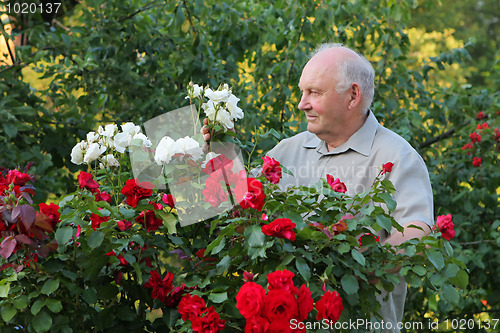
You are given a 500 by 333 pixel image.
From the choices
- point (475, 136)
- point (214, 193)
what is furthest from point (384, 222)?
point (475, 136)

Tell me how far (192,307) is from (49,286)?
41 centimetres

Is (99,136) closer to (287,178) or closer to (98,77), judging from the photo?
(287,178)

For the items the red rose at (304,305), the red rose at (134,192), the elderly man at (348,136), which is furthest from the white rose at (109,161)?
the red rose at (304,305)

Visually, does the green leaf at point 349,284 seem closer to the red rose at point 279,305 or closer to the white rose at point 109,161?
the red rose at point 279,305

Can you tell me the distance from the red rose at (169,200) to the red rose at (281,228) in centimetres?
44

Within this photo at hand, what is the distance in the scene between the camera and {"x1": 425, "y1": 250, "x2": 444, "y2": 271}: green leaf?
1.68m

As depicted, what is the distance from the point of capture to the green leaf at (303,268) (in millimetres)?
1639

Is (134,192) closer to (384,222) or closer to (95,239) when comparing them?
(95,239)

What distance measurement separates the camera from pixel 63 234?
68.1 inches

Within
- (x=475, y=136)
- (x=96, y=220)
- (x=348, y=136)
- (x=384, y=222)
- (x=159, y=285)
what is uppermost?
(x=384, y=222)

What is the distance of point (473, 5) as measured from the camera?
19.1 m

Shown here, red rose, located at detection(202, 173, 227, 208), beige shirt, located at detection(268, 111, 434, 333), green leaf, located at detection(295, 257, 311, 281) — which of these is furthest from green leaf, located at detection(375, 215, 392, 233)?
beige shirt, located at detection(268, 111, 434, 333)

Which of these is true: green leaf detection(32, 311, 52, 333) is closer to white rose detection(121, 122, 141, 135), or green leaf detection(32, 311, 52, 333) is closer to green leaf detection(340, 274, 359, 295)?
white rose detection(121, 122, 141, 135)

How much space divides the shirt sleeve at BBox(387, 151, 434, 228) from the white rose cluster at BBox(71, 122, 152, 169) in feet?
3.20
